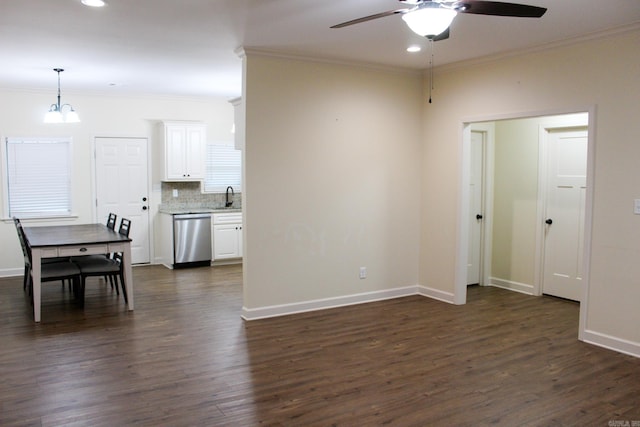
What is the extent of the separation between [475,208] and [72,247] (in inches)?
185

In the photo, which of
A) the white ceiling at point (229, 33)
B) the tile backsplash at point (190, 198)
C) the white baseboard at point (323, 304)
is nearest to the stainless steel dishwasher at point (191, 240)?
the tile backsplash at point (190, 198)

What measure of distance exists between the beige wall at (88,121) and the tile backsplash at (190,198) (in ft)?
0.51

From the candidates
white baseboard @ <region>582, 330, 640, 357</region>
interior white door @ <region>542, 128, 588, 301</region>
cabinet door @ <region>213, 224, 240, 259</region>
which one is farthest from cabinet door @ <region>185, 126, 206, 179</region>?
white baseboard @ <region>582, 330, 640, 357</region>

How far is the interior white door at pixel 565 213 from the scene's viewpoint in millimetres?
5777

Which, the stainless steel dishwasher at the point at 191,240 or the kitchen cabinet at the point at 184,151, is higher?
the kitchen cabinet at the point at 184,151

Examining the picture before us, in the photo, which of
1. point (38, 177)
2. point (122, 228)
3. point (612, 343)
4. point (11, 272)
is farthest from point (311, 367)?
point (38, 177)

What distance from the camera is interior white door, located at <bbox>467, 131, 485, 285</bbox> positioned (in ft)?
21.2

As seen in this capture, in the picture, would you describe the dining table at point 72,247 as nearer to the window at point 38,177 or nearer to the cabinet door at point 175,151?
the window at point 38,177

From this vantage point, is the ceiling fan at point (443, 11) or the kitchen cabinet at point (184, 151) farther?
the kitchen cabinet at point (184, 151)

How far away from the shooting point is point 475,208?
654 centimetres

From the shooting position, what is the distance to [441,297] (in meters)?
5.89

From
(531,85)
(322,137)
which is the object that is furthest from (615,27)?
(322,137)

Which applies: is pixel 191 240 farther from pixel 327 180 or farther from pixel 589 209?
pixel 589 209

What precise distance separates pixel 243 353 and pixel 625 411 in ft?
8.90
